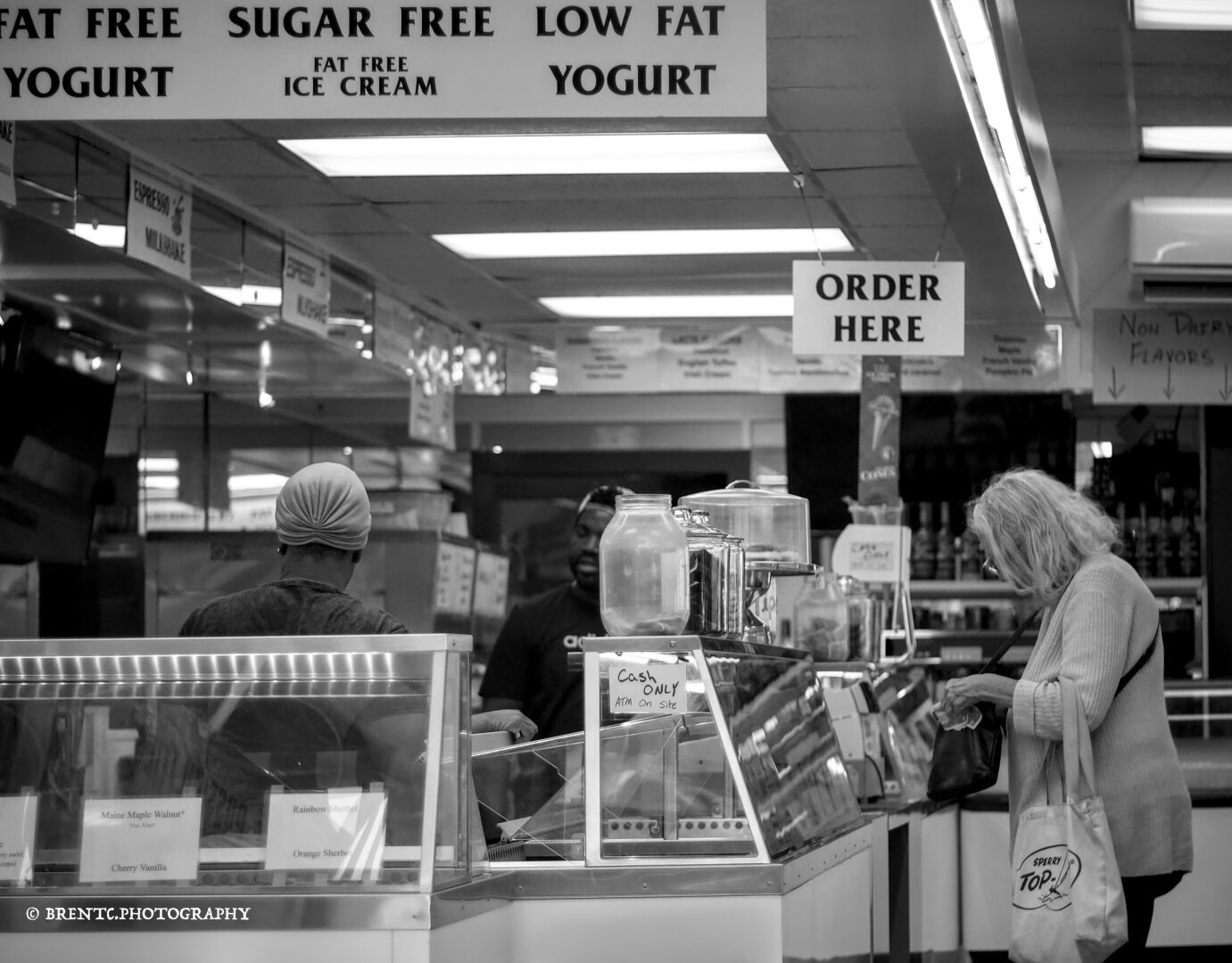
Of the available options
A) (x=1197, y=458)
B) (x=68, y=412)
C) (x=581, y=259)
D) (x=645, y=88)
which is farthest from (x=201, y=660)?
(x=1197, y=458)

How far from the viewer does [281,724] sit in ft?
9.80

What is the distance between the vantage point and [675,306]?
10.9m

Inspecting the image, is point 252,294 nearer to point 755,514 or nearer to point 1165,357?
point 755,514

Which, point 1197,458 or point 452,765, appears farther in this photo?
point 1197,458

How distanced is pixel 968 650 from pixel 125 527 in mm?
5285

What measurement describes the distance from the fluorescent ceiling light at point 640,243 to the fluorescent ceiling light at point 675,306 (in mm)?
1254

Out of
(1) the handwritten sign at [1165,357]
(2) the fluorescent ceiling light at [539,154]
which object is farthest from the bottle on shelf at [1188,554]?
(2) the fluorescent ceiling light at [539,154]

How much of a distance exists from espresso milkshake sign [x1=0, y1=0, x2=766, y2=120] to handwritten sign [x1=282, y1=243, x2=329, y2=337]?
420 centimetres

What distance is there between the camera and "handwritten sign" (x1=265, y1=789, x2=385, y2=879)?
9.53ft

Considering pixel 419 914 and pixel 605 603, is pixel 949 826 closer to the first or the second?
pixel 605 603

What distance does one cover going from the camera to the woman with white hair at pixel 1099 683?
13.5ft

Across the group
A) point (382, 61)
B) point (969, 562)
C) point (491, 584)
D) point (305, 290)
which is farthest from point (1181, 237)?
point (382, 61)

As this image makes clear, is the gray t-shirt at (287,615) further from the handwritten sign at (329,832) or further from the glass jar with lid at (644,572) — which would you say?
the handwritten sign at (329,832)

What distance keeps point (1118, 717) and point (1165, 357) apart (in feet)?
21.9
